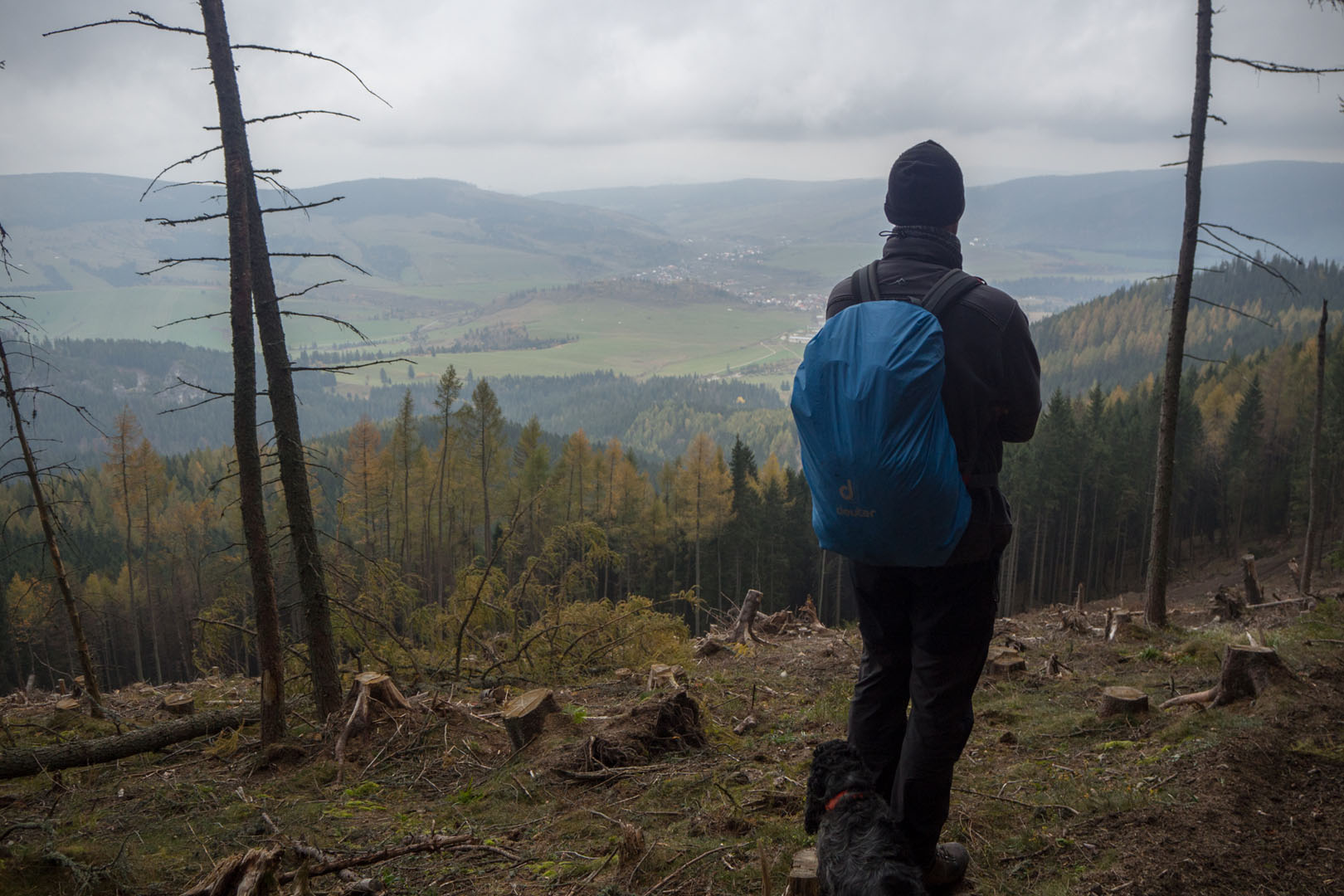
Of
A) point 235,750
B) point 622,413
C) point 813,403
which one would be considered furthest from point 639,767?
point 622,413

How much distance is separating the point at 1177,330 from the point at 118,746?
1370cm

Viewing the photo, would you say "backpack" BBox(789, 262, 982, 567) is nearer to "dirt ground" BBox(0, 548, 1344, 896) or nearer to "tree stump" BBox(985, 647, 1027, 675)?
"dirt ground" BBox(0, 548, 1344, 896)

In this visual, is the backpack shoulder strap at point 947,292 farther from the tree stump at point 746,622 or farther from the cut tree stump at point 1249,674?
the tree stump at point 746,622

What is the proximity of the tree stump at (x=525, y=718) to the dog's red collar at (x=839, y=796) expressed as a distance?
3.94 meters

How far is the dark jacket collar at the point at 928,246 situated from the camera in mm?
2961

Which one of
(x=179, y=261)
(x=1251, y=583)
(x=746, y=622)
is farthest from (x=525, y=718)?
(x=1251, y=583)

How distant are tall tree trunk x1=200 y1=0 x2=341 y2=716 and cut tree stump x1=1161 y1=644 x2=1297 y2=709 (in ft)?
26.0

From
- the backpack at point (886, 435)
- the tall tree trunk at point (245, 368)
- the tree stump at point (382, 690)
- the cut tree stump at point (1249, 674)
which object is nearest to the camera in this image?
the backpack at point (886, 435)

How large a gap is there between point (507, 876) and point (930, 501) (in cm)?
312

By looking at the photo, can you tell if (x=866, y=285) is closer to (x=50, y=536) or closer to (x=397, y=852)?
(x=397, y=852)

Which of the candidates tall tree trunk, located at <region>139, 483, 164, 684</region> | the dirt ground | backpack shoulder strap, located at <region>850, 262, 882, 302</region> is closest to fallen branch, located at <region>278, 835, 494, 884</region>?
the dirt ground

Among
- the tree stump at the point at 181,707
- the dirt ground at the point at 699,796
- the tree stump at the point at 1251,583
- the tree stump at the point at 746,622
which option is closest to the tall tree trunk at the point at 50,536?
the tree stump at the point at 181,707

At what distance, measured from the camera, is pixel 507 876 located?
12.9 feet

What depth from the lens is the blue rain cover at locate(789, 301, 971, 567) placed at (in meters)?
2.55
